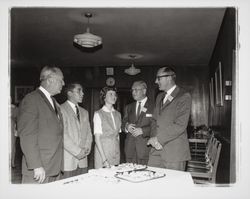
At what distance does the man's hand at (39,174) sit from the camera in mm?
2129

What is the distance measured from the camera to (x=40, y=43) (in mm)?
6078

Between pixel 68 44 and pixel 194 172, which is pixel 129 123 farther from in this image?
pixel 68 44

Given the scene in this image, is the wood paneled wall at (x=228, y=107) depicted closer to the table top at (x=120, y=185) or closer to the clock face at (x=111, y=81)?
the table top at (x=120, y=185)

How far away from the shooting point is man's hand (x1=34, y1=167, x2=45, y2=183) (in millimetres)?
2129

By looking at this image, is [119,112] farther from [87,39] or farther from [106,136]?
[106,136]

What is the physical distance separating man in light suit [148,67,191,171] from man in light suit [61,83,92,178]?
0.66 meters

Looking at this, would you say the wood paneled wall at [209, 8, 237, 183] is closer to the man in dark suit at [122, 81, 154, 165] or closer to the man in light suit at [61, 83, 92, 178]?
the man in dark suit at [122, 81, 154, 165]

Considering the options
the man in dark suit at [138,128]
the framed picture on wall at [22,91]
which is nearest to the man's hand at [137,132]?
the man in dark suit at [138,128]

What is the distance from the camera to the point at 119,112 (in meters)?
4.26

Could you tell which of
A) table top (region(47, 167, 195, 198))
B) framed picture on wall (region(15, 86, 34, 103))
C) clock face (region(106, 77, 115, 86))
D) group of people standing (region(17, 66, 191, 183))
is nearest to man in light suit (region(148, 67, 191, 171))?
group of people standing (region(17, 66, 191, 183))

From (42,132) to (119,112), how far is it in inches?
81.6

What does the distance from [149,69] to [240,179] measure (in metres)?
7.35

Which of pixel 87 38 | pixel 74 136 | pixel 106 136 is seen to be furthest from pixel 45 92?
pixel 87 38

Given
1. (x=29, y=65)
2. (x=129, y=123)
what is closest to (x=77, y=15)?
(x=129, y=123)
